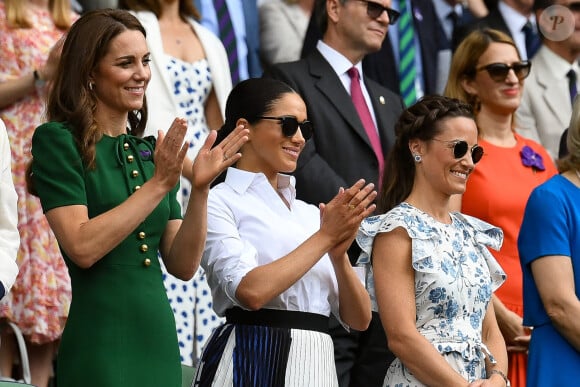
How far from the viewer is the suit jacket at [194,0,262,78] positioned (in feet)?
27.7

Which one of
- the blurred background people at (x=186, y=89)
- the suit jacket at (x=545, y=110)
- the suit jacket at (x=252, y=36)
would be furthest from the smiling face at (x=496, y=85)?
the suit jacket at (x=252, y=36)

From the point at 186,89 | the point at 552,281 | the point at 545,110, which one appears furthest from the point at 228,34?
the point at 552,281

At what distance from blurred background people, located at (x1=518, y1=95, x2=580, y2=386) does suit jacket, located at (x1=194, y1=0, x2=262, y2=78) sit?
3003 millimetres

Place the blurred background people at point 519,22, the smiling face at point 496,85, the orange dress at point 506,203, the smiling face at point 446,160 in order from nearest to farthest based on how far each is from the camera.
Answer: the smiling face at point 446,160 → the orange dress at point 506,203 → the smiling face at point 496,85 → the blurred background people at point 519,22

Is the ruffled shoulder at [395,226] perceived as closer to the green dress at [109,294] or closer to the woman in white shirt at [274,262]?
the woman in white shirt at [274,262]

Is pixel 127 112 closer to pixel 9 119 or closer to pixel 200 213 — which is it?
pixel 200 213

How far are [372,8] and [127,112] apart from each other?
2.52 meters

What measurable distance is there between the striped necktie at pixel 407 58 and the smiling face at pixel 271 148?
11.7 ft

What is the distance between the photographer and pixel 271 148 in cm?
515

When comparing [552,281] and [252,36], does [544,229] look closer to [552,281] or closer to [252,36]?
[552,281]

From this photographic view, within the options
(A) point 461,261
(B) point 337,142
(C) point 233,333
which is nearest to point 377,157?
(B) point 337,142

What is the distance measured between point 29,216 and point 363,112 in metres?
1.81

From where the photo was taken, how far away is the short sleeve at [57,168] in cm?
462

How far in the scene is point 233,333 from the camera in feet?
16.0
